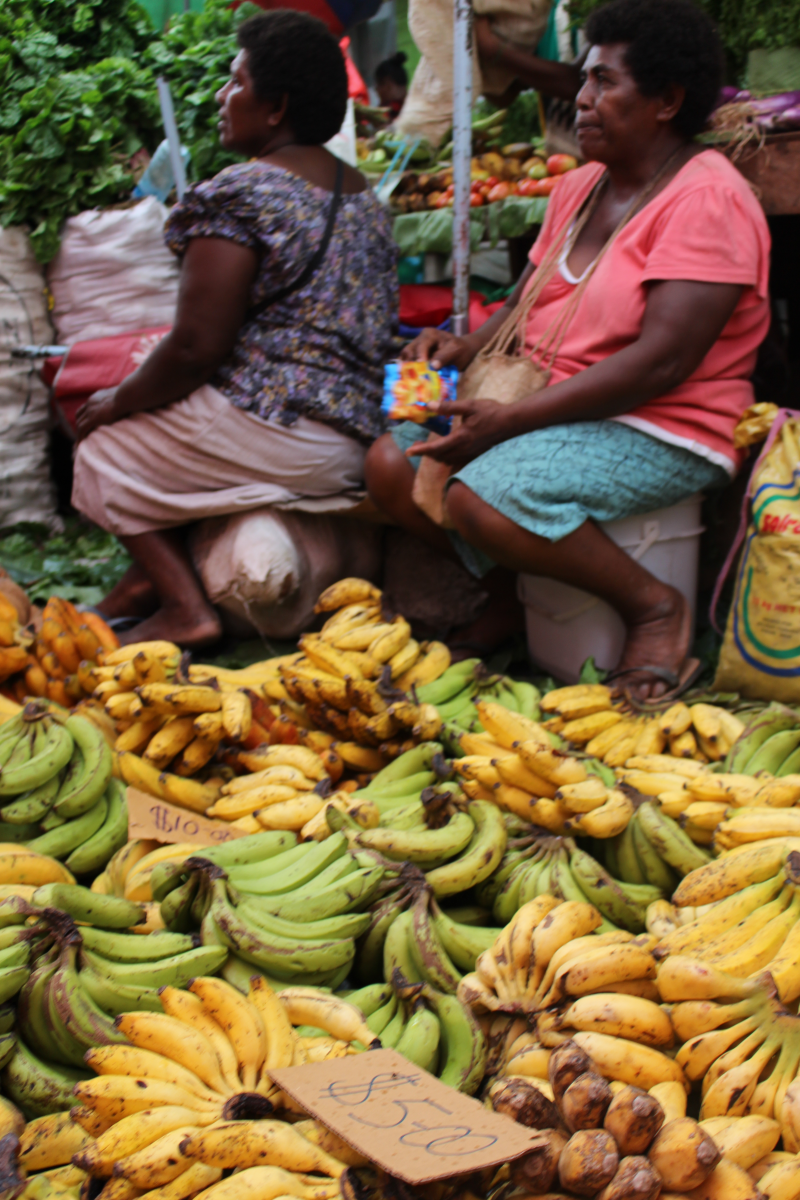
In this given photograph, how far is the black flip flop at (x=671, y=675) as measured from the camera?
8.73 ft

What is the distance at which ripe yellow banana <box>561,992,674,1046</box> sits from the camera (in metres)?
1.18

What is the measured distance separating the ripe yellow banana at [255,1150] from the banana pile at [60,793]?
981 millimetres

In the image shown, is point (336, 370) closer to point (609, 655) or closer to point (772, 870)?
point (609, 655)

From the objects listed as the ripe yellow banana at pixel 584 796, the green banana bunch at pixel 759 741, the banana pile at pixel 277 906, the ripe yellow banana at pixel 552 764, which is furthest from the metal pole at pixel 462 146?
the banana pile at pixel 277 906

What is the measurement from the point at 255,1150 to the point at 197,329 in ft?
8.46

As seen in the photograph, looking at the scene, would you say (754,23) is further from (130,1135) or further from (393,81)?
(393,81)

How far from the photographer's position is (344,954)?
1507 mm

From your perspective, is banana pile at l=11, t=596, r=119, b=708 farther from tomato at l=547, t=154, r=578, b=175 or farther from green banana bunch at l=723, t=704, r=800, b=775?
tomato at l=547, t=154, r=578, b=175

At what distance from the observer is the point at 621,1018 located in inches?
46.6

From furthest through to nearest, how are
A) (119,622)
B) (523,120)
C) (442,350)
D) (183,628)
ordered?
(523,120), (119,622), (183,628), (442,350)

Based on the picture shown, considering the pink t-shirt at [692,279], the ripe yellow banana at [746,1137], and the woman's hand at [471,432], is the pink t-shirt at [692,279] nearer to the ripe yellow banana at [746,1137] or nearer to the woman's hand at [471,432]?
the woman's hand at [471,432]

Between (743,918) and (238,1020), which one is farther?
(743,918)

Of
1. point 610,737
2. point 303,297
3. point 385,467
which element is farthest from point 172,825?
point 303,297

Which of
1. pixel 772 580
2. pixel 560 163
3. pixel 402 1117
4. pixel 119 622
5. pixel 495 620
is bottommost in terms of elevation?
pixel 119 622
